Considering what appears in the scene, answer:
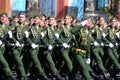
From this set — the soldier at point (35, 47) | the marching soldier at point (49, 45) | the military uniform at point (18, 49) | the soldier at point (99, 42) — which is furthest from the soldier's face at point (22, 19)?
the soldier at point (99, 42)

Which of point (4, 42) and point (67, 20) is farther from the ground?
point (67, 20)

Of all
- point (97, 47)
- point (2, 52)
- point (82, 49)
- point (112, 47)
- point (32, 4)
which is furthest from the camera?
point (32, 4)

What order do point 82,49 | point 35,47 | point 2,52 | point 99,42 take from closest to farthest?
point 82,49
point 2,52
point 35,47
point 99,42

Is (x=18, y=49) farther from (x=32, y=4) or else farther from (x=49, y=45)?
(x=32, y=4)

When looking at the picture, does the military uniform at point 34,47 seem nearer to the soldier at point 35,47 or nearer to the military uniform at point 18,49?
the soldier at point 35,47

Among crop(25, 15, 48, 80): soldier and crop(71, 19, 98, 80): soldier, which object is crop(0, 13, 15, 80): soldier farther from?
crop(71, 19, 98, 80): soldier

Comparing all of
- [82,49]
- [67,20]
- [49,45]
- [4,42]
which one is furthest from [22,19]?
[82,49]

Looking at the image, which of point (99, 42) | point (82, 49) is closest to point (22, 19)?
point (82, 49)

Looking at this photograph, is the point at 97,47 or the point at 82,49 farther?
the point at 97,47

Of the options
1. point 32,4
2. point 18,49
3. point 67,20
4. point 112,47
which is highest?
point 67,20

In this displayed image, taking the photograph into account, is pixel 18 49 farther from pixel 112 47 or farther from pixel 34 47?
pixel 112 47

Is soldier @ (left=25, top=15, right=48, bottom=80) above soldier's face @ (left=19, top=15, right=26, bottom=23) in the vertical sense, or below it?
below

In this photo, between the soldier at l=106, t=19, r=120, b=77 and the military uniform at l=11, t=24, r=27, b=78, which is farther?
the soldier at l=106, t=19, r=120, b=77

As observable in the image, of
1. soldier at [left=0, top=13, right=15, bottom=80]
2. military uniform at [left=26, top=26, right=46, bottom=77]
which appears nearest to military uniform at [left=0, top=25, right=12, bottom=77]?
soldier at [left=0, top=13, right=15, bottom=80]
